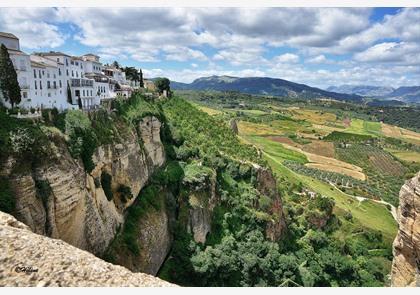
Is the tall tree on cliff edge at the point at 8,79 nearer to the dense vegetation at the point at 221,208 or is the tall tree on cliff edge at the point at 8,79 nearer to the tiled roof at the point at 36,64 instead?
the dense vegetation at the point at 221,208

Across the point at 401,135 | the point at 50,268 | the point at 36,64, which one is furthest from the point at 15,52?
the point at 401,135

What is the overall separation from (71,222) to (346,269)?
116ft

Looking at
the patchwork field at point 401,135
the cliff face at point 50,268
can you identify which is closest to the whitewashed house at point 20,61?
the cliff face at point 50,268

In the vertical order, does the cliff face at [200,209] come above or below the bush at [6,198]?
below

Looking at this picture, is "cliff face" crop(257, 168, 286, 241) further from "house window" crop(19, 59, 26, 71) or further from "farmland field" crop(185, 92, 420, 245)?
"house window" crop(19, 59, 26, 71)

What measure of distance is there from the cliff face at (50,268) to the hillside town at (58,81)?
49.4 ft

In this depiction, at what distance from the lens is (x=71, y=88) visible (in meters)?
37.1

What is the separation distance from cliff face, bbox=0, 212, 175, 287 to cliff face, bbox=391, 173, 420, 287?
959 centimetres

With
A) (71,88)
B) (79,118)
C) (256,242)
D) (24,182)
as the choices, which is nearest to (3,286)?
(24,182)

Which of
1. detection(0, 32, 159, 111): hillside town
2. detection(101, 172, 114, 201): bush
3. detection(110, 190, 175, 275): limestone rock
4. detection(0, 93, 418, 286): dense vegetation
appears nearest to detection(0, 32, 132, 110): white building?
detection(0, 32, 159, 111): hillside town

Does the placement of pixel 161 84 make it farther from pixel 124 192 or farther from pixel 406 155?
pixel 406 155

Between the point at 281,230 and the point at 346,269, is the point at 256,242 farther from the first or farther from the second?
the point at 346,269

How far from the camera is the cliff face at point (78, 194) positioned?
21188 mm

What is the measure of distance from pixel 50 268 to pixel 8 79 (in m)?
17.3
